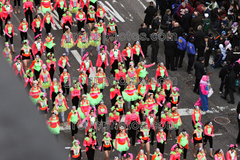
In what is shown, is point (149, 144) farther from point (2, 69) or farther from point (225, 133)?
point (2, 69)

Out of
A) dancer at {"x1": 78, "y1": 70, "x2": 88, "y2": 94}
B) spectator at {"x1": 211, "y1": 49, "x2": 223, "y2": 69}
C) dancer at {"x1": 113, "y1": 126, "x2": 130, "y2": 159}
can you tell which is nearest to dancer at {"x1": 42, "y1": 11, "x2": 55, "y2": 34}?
dancer at {"x1": 78, "y1": 70, "x2": 88, "y2": 94}

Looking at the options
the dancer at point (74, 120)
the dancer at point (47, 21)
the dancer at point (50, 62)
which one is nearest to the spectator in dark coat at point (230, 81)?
the dancer at point (74, 120)

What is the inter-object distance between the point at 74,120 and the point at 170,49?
23.1 feet

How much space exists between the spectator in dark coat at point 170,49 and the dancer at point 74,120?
672cm

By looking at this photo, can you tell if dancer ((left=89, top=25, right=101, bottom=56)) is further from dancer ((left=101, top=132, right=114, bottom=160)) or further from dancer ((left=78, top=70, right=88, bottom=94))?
dancer ((left=101, top=132, right=114, bottom=160))

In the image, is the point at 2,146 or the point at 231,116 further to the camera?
the point at 231,116

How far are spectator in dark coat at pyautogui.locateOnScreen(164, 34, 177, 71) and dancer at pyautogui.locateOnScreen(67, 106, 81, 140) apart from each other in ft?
22.1

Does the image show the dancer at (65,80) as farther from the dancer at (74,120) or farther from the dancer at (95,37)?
the dancer at (95,37)

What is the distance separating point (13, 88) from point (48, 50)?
17866mm

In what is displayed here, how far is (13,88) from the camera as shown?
33.0 inches

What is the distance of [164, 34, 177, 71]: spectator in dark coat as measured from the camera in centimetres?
1877

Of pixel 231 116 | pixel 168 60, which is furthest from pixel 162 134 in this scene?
pixel 168 60

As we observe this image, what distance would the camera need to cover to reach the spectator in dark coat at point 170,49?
18.8m

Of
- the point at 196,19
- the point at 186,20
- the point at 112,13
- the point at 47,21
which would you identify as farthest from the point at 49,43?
the point at 196,19
